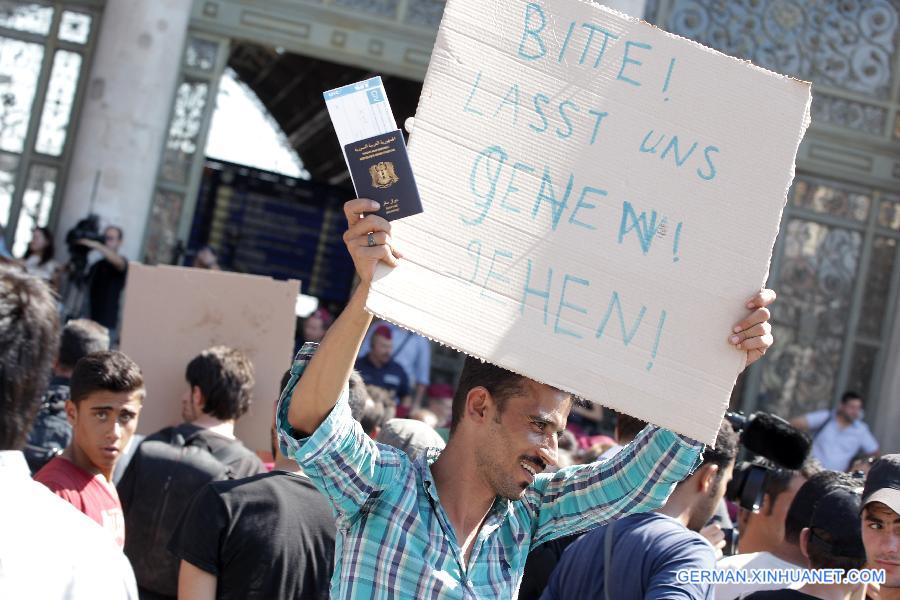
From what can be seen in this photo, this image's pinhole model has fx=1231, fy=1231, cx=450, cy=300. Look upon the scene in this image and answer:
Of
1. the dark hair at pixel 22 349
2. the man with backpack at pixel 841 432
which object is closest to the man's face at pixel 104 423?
the dark hair at pixel 22 349

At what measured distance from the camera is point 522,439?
2.64 metres

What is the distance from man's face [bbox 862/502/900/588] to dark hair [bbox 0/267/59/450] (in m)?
2.15

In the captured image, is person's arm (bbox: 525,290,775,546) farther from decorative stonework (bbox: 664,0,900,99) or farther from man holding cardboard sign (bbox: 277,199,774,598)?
decorative stonework (bbox: 664,0,900,99)

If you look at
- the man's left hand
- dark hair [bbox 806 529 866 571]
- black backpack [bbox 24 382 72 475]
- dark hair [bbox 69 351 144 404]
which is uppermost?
the man's left hand

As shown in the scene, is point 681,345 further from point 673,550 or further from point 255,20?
point 255,20

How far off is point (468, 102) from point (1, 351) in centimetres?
111

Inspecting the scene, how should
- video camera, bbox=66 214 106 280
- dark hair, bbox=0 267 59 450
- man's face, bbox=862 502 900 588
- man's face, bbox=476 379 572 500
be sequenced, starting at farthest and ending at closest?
video camera, bbox=66 214 106 280, man's face, bbox=862 502 900 588, man's face, bbox=476 379 572 500, dark hair, bbox=0 267 59 450

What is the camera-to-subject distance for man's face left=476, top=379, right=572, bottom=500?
2.62m

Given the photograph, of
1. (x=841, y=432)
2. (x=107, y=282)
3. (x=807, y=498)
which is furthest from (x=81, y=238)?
(x=807, y=498)

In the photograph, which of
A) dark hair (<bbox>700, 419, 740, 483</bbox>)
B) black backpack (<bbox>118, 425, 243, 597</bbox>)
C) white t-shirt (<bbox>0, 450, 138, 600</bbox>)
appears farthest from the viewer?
black backpack (<bbox>118, 425, 243, 597</bbox>)

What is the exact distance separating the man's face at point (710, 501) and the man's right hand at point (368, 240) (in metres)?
1.90

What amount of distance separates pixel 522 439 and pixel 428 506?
246 millimetres

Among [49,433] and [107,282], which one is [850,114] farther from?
[49,433]

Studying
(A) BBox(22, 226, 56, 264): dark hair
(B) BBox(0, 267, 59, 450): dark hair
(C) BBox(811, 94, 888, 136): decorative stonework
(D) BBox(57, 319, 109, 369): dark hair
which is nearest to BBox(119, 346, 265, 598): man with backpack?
(D) BBox(57, 319, 109, 369): dark hair
